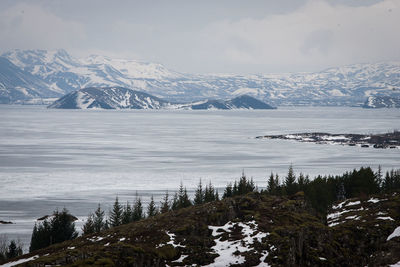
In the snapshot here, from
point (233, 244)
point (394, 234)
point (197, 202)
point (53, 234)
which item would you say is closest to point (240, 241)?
point (233, 244)

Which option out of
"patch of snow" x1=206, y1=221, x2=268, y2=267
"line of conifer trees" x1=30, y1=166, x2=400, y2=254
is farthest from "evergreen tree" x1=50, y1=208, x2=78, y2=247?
"patch of snow" x1=206, y1=221, x2=268, y2=267

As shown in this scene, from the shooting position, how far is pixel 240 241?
3800 cm

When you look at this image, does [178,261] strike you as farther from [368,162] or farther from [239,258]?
[368,162]

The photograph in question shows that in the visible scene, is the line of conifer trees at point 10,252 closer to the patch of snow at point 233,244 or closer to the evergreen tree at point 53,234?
the evergreen tree at point 53,234

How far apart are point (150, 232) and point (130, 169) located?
109 meters

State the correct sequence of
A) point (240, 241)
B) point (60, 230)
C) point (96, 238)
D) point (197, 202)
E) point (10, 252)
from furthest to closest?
point (197, 202), point (60, 230), point (10, 252), point (96, 238), point (240, 241)

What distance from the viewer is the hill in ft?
114

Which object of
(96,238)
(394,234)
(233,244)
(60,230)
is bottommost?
(60,230)

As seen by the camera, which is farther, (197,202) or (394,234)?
(197,202)

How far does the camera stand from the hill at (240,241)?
114ft

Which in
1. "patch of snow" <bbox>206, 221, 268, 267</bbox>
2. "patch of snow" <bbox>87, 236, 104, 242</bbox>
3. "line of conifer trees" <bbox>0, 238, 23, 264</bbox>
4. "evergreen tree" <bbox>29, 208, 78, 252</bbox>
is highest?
"patch of snow" <bbox>206, 221, 268, 267</bbox>

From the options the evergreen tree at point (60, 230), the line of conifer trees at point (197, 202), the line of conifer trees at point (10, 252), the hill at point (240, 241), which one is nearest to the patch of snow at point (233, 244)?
the hill at point (240, 241)

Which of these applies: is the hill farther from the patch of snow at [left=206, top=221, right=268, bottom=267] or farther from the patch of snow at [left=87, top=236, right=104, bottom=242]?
the patch of snow at [left=87, top=236, right=104, bottom=242]

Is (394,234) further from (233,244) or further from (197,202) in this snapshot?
(197,202)
